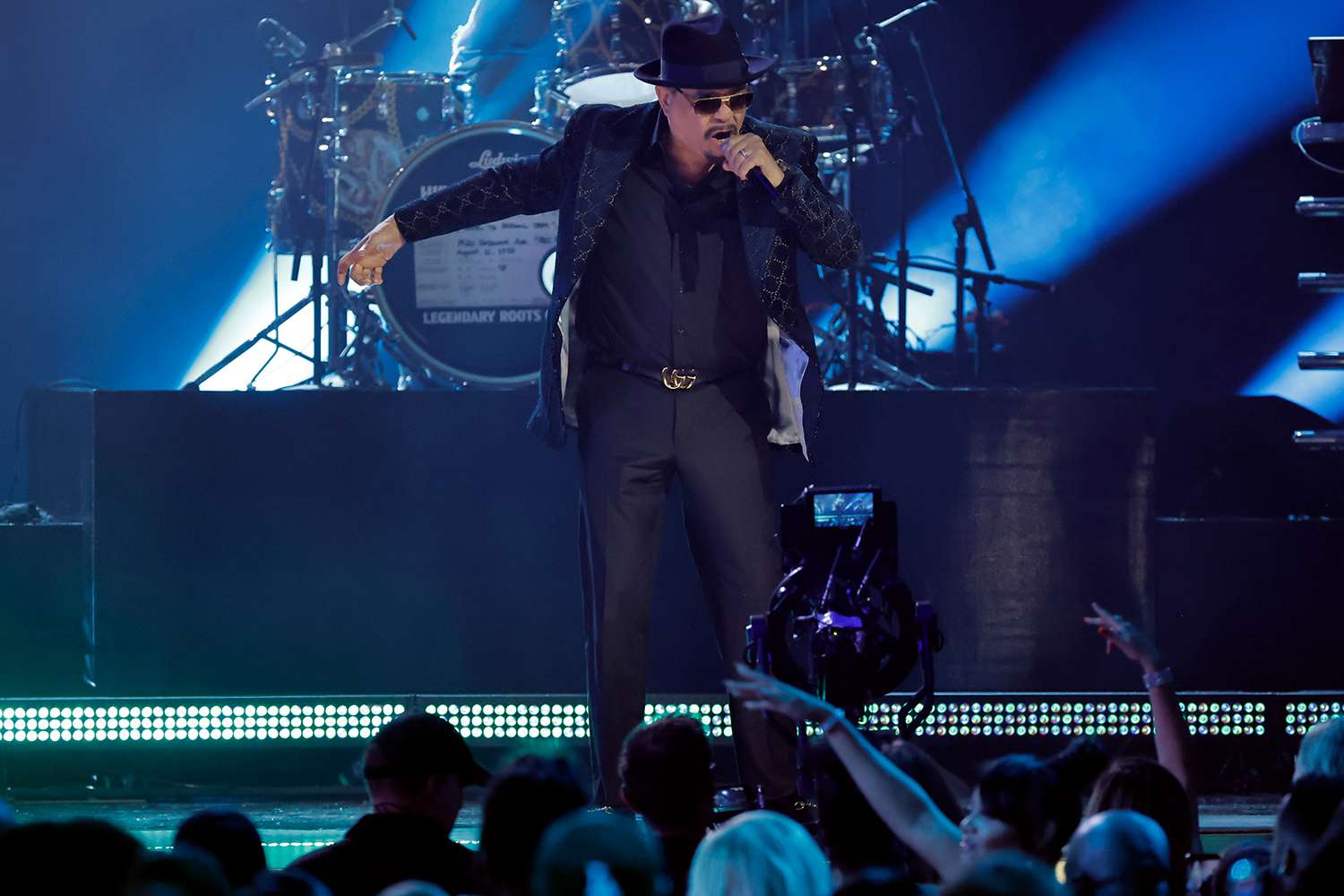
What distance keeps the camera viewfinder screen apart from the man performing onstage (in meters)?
0.42

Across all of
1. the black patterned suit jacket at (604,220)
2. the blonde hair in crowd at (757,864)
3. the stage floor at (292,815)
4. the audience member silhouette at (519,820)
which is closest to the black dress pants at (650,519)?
the black patterned suit jacket at (604,220)

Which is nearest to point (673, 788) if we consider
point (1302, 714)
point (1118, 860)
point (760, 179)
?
point (1118, 860)

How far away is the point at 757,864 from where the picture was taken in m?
2.45

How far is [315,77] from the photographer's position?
885 cm

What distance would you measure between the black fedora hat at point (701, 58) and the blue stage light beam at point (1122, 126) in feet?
15.8

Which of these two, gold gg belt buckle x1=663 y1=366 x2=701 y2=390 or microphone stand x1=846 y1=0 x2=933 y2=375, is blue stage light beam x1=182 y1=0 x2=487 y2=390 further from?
gold gg belt buckle x1=663 y1=366 x2=701 y2=390

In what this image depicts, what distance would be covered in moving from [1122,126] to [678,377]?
5002 millimetres

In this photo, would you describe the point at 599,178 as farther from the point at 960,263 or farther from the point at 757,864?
the point at 960,263

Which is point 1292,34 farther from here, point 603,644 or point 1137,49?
point 603,644

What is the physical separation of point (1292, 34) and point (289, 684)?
218 inches

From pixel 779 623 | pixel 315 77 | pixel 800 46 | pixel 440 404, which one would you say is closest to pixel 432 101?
pixel 315 77

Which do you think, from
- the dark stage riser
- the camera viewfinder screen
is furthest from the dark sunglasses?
the dark stage riser

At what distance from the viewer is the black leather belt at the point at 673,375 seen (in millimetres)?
4918

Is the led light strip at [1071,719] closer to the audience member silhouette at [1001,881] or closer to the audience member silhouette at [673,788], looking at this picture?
the audience member silhouette at [673,788]
